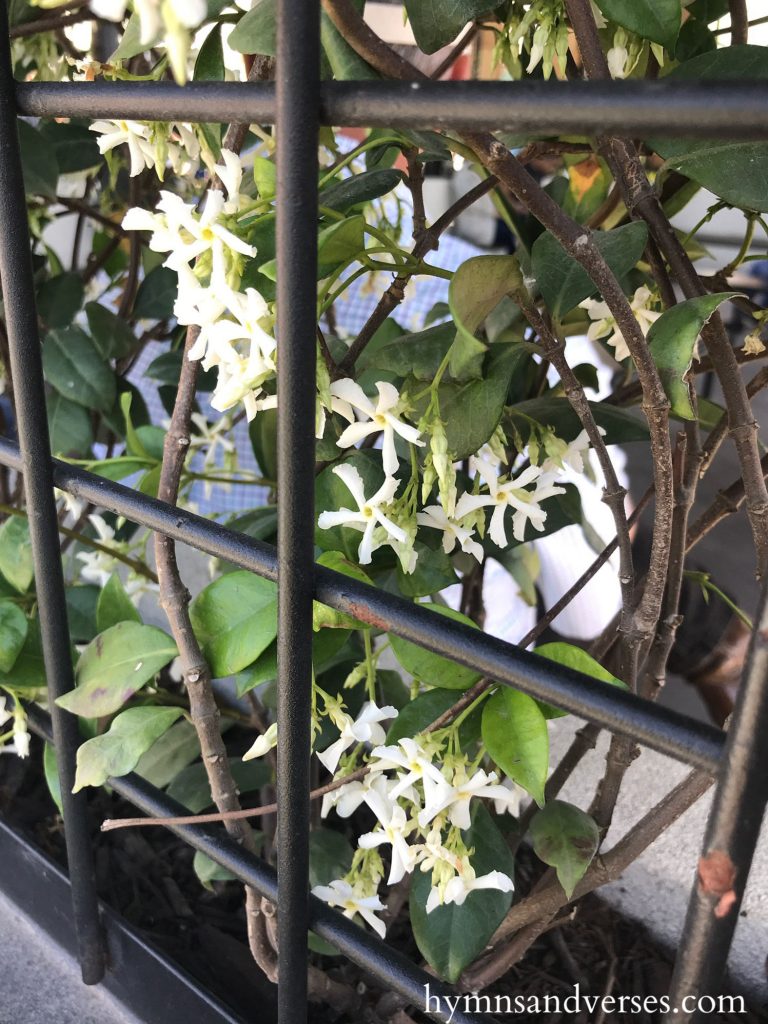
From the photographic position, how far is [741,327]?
3.16 meters

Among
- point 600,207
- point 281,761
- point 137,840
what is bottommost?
point 137,840

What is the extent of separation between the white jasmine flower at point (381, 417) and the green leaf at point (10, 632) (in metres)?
0.30

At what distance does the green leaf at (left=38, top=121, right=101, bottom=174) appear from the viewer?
80 cm

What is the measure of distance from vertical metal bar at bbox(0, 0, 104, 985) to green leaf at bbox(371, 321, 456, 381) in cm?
17

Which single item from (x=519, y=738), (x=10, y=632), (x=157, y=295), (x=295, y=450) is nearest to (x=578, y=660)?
(x=519, y=738)

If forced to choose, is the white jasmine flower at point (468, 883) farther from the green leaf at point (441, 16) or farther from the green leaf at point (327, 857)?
the green leaf at point (441, 16)

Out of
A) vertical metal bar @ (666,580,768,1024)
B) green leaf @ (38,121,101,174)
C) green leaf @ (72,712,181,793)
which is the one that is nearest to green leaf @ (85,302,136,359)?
green leaf @ (38,121,101,174)

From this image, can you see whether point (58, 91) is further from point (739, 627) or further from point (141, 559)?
point (739, 627)

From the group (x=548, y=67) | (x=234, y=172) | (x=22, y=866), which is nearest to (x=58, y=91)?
(x=234, y=172)

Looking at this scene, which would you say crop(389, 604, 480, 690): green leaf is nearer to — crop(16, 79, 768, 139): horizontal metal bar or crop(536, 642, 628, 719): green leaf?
crop(536, 642, 628, 719): green leaf

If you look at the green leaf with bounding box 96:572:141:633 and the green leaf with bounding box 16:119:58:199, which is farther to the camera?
the green leaf with bounding box 16:119:58:199

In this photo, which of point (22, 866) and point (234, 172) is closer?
point (234, 172)

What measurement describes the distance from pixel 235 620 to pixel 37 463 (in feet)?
0.42

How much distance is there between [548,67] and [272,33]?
0.43 ft
